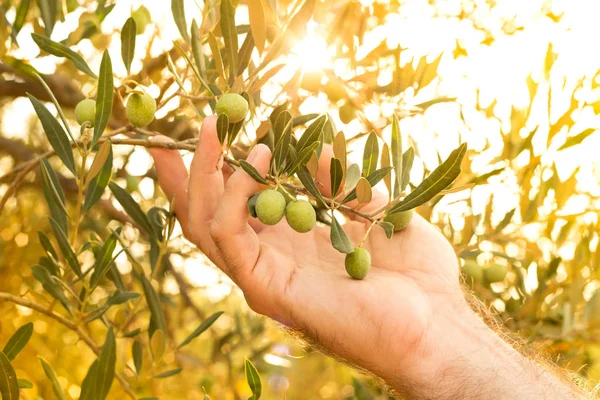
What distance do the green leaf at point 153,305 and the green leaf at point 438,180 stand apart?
79 centimetres

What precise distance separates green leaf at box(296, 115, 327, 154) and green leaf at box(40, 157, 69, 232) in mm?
515

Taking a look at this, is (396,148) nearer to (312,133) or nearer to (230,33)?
(312,133)

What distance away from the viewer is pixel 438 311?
163cm

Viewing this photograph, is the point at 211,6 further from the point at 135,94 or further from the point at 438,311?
Result: the point at 438,311

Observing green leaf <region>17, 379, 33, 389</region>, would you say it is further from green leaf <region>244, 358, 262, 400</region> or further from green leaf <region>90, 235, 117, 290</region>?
green leaf <region>244, 358, 262, 400</region>

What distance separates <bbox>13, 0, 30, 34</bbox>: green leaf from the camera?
1388 millimetres

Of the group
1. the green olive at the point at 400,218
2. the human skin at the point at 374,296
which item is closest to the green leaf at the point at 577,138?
the human skin at the point at 374,296

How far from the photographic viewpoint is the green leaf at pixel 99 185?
134 cm

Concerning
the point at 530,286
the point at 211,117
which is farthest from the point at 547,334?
the point at 211,117

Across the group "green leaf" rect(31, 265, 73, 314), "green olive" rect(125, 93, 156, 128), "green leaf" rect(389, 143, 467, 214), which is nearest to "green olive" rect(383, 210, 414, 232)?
"green leaf" rect(389, 143, 467, 214)

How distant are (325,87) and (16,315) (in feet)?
4.66

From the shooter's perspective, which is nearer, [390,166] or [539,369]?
[390,166]

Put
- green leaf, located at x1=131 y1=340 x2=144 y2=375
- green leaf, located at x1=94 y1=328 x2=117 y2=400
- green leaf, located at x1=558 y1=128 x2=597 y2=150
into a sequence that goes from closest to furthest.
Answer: green leaf, located at x1=94 y1=328 x2=117 y2=400 < green leaf, located at x1=131 y1=340 x2=144 y2=375 < green leaf, located at x1=558 y1=128 x2=597 y2=150

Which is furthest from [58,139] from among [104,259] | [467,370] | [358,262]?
[467,370]
